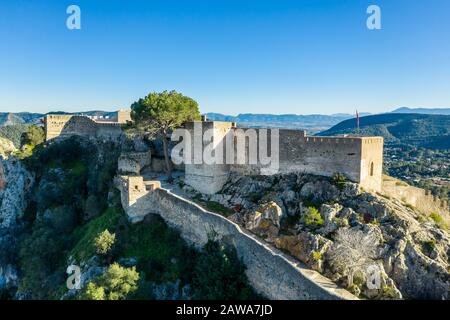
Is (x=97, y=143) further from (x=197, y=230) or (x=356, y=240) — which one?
(x=356, y=240)

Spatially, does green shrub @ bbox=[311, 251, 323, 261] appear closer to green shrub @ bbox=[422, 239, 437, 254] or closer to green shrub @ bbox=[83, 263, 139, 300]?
green shrub @ bbox=[422, 239, 437, 254]

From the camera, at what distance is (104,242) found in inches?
959

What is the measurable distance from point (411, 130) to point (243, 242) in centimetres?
14742

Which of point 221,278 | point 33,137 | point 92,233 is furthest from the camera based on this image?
point 33,137

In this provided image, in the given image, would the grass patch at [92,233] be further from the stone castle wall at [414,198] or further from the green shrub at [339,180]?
the stone castle wall at [414,198]

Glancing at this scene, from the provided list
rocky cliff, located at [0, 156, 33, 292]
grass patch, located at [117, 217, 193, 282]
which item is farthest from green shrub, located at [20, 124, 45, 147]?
grass patch, located at [117, 217, 193, 282]

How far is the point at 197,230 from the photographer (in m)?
22.8

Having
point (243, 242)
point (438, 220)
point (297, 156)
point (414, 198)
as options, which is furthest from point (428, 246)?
point (243, 242)

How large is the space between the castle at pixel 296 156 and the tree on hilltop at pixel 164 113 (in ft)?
7.81

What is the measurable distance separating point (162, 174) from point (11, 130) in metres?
138

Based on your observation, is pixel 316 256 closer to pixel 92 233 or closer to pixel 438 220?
pixel 438 220

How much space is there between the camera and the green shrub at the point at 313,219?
2108 centimetres

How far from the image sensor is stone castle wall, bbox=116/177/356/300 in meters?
16.3
